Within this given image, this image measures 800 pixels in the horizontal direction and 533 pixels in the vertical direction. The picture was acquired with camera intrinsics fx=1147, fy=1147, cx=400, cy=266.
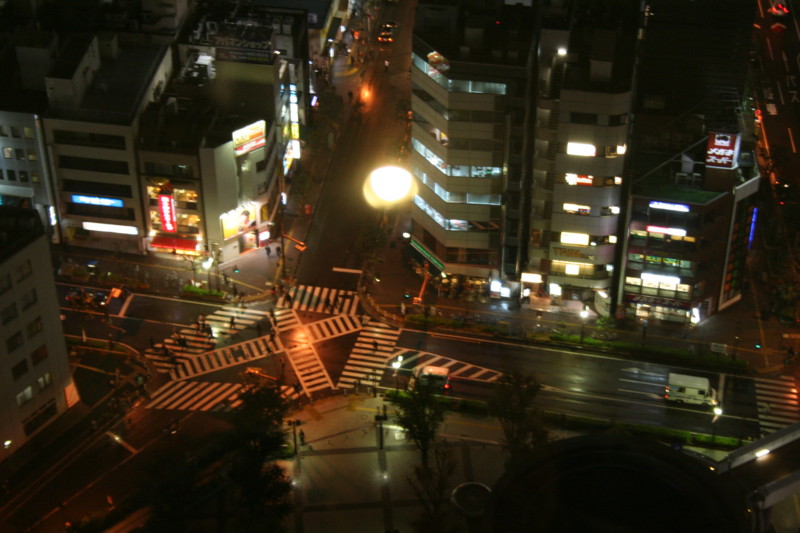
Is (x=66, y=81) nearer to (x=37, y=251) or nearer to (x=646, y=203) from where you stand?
(x=37, y=251)

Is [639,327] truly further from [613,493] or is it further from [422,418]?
[613,493]

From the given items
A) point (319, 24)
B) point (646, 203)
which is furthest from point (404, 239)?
point (319, 24)

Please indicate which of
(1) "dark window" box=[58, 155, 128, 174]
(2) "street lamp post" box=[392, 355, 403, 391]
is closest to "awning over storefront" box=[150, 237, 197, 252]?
(1) "dark window" box=[58, 155, 128, 174]

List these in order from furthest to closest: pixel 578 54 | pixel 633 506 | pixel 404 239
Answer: pixel 404 239
pixel 578 54
pixel 633 506

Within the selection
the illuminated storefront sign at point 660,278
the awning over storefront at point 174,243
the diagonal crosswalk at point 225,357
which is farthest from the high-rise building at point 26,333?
the illuminated storefront sign at point 660,278

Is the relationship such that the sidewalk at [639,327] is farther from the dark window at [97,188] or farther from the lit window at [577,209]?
the dark window at [97,188]

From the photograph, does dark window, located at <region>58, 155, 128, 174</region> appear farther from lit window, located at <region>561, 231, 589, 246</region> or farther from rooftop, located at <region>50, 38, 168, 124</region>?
lit window, located at <region>561, 231, 589, 246</region>

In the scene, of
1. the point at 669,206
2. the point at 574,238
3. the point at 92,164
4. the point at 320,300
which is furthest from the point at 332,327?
the point at 669,206
